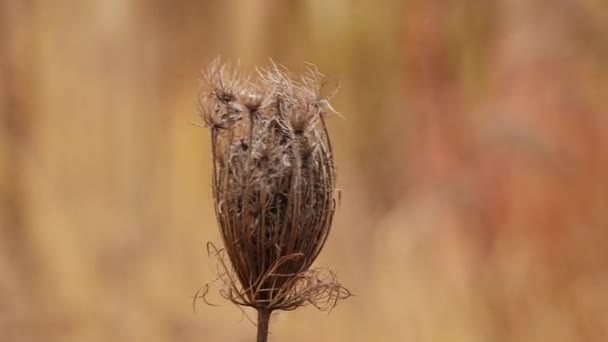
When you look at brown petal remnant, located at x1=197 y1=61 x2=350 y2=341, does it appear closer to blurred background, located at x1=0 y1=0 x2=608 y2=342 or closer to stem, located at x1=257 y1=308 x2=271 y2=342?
stem, located at x1=257 y1=308 x2=271 y2=342

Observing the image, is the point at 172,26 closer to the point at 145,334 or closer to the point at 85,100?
the point at 85,100

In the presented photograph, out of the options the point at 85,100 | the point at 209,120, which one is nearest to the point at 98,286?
the point at 85,100

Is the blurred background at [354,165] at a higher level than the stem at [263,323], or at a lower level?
higher

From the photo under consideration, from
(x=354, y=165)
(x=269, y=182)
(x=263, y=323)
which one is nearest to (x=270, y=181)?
(x=269, y=182)

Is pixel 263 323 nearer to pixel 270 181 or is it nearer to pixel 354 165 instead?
pixel 270 181

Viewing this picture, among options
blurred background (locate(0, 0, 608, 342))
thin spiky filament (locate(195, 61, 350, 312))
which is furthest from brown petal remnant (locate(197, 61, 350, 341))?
blurred background (locate(0, 0, 608, 342))

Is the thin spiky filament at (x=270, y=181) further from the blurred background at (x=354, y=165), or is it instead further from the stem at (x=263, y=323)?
the blurred background at (x=354, y=165)

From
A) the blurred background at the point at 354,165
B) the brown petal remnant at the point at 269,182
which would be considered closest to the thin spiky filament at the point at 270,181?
the brown petal remnant at the point at 269,182
